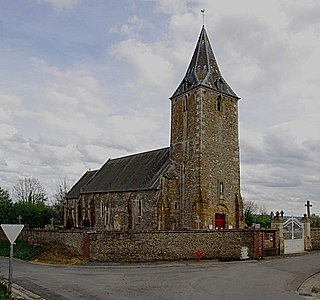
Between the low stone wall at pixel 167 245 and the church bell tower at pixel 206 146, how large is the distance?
564cm

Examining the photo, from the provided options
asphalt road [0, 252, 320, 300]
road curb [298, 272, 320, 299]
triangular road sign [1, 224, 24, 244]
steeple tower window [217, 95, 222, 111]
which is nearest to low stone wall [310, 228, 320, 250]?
asphalt road [0, 252, 320, 300]

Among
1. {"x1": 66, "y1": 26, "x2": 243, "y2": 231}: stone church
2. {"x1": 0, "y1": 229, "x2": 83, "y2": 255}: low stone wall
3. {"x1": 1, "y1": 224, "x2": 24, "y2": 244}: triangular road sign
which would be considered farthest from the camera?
{"x1": 66, "y1": 26, "x2": 243, "y2": 231}: stone church

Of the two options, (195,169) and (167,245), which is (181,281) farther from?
(195,169)

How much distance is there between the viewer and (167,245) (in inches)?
952

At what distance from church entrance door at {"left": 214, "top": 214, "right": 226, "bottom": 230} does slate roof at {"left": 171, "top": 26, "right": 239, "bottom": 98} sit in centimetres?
1029

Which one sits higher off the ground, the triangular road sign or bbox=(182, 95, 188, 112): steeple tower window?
bbox=(182, 95, 188, 112): steeple tower window

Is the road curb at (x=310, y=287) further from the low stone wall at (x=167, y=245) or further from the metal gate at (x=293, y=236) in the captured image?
the metal gate at (x=293, y=236)

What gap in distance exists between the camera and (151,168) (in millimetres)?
36875

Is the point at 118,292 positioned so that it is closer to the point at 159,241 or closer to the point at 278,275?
the point at 278,275

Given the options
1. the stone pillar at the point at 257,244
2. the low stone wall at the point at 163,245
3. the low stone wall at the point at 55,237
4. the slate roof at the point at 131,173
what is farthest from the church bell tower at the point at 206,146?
the low stone wall at the point at 55,237

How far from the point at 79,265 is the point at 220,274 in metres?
→ 8.95

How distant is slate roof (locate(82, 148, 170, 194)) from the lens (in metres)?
35.2

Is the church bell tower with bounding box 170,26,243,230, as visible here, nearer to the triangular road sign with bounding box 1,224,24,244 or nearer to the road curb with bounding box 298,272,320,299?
the road curb with bounding box 298,272,320,299

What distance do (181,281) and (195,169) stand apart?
16.7 metres
